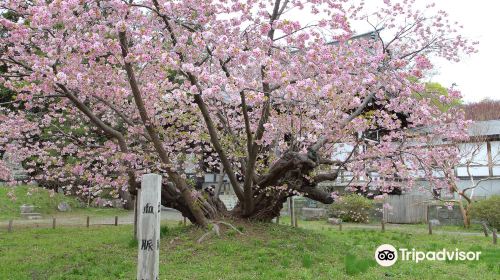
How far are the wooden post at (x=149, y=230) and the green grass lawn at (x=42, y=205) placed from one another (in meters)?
19.0

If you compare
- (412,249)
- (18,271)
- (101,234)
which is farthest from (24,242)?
(412,249)

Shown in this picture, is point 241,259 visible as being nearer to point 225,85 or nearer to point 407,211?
point 225,85

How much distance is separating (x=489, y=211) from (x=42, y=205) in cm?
2119

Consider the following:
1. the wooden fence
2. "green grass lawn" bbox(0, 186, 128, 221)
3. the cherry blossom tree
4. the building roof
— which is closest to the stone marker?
"green grass lawn" bbox(0, 186, 128, 221)

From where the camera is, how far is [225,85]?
661 centimetres

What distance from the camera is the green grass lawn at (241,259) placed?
289 inches

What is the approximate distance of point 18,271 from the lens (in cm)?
791

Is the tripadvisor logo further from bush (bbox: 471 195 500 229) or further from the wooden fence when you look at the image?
the wooden fence

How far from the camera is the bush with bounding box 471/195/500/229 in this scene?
636 inches

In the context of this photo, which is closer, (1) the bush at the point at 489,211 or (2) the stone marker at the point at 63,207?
(1) the bush at the point at 489,211

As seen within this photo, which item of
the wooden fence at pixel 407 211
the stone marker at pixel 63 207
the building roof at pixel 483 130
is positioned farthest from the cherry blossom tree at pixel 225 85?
the stone marker at pixel 63 207

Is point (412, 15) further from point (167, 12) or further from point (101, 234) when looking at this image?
point (101, 234)

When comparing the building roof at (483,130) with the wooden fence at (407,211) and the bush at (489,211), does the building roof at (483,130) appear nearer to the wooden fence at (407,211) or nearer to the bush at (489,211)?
the wooden fence at (407,211)

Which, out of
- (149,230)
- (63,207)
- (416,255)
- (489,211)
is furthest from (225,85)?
(63,207)
